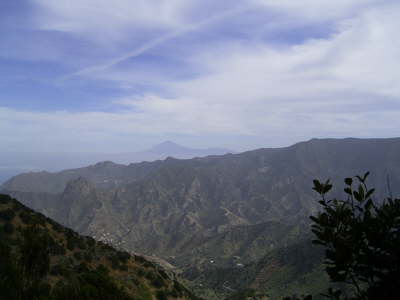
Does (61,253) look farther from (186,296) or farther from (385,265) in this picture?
(385,265)

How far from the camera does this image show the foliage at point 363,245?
527 cm

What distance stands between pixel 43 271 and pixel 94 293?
3.69m

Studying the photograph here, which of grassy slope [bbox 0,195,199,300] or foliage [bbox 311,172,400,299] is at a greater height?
foliage [bbox 311,172,400,299]

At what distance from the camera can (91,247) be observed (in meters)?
40.8

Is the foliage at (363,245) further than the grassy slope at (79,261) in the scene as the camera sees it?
No

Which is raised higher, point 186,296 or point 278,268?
point 186,296

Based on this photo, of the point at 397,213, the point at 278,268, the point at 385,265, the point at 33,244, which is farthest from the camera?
the point at 278,268

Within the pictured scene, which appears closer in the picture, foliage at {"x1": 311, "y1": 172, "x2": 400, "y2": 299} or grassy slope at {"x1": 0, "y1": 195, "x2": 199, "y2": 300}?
foliage at {"x1": 311, "y1": 172, "x2": 400, "y2": 299}

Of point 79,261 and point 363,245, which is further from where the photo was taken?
point 79,261

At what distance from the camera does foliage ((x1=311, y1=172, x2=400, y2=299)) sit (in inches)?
208

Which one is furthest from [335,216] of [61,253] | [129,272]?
[129,272]

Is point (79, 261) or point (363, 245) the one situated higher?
point (363, 245)

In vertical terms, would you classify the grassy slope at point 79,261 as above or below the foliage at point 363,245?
below

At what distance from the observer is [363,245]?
556 centimetres
